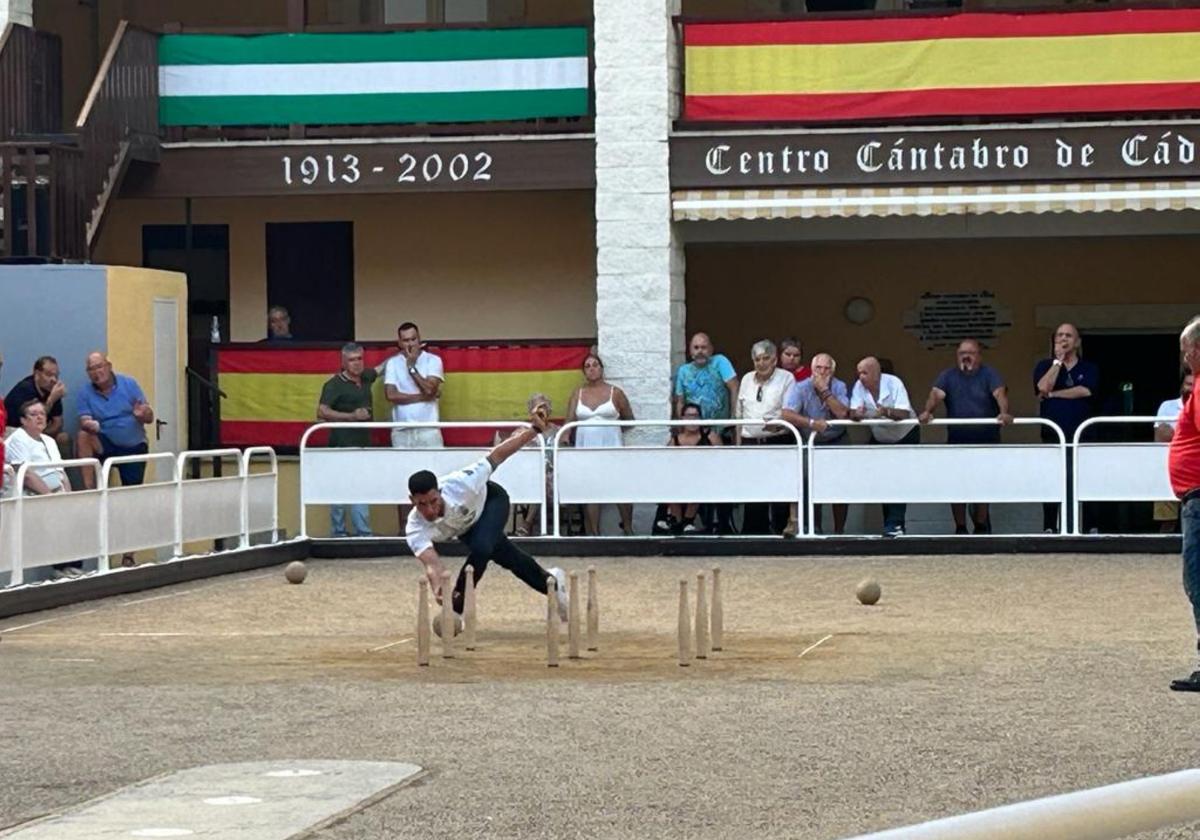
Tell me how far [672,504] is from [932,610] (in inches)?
216

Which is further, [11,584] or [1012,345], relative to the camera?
[1012,345]

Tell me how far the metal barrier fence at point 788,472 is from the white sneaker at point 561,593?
5385 millimetres

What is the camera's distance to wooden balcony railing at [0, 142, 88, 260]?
21094 millimetres

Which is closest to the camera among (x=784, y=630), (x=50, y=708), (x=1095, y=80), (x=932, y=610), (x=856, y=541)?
(x=50, y=708)

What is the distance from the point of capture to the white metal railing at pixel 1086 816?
3.60 m

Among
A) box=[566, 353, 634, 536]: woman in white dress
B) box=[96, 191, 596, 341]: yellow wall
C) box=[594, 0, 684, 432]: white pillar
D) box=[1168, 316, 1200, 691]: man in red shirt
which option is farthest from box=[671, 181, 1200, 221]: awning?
box=[1168, 316, 1200, 691]: man in red shirt

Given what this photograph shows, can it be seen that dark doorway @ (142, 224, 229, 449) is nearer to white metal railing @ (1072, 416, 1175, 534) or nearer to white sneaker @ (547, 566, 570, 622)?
white metal railing @ (1072, 416, 1175, 534)

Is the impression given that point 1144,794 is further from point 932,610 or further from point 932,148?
point 932,148

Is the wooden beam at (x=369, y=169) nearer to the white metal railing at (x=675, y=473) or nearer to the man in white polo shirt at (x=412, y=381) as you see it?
the man in white polo shirt at (x=412, y=381)

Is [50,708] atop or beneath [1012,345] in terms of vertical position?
beneath

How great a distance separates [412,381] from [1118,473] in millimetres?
6486

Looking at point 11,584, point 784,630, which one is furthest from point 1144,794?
point 11,584

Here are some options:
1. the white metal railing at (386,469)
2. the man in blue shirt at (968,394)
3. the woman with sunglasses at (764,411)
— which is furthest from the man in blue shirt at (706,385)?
the man in blue shirt at (968,394)

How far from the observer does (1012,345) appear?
25.5 metres
